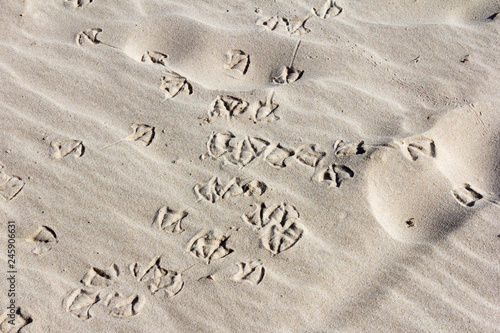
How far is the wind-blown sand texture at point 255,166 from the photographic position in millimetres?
1461

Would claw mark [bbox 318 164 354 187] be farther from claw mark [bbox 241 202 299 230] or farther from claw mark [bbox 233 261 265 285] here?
claw mark [bbox 233 261 265 285]

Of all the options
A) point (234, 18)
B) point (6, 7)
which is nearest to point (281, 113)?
point (234, 18)

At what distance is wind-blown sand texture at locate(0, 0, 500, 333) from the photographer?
1.46 metres

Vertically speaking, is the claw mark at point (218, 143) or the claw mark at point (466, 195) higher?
the claw mark at point (466, 195)

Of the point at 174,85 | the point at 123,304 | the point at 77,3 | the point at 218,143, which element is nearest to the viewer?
the point at 123,304

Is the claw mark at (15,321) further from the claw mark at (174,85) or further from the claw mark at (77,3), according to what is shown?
the claw mark at (77,3)

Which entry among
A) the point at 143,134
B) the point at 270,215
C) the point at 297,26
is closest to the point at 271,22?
the point at 297,26

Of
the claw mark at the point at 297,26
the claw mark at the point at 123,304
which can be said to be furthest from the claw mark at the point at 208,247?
the claw mark at the point at 297,26

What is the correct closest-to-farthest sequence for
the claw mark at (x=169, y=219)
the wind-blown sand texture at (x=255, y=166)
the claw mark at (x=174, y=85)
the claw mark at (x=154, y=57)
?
the wind-blown sand texture at (x=255, y=166), the claw mark at (x=169, y=219), the claw mark at (x=174, y=85), the claw mark at (x=154, y=57)

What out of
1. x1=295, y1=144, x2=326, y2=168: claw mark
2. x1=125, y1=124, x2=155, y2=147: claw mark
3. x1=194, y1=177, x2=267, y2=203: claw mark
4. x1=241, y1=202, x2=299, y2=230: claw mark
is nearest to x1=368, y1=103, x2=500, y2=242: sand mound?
x1=295, y1=144, x2=326, y2=168: claw mark

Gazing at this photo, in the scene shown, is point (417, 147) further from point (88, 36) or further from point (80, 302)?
point (88, 36)

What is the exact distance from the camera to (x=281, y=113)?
69.1 inches

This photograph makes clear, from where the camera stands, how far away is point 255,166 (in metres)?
1.66

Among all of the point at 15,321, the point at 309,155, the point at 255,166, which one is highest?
the point at 309,155
